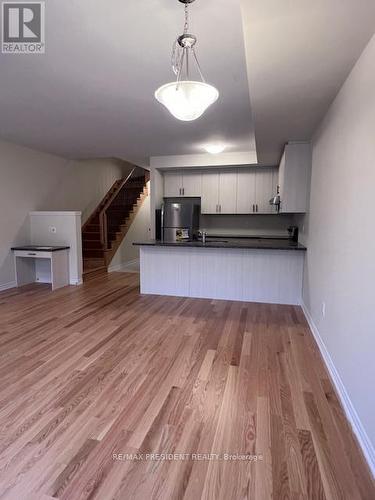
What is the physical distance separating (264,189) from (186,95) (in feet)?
14.6

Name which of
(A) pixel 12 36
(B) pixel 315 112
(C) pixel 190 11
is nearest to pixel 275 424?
(C) pixel 190 11

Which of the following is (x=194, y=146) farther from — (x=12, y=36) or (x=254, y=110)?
(x=12, y=36)

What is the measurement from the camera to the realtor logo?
174 cm

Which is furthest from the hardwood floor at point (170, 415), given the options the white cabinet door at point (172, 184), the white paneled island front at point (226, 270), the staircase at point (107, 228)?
the white cabinet door at point (172, 184)

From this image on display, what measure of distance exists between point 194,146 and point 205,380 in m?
3.90

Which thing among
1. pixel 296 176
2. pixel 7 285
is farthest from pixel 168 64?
pixel 7 285

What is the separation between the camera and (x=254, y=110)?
2.71m

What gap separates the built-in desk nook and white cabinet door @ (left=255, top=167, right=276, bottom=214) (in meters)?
3.98

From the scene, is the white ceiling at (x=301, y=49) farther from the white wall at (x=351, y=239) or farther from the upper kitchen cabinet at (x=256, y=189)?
the upper kitchen cabinet at (x=256, y=189)

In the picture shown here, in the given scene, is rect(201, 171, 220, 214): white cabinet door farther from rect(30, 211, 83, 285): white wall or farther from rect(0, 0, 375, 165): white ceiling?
rect(30, 211, 83, 285): white wall

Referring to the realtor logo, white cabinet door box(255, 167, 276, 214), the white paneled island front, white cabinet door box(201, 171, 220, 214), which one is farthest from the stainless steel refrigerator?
the realtor logo

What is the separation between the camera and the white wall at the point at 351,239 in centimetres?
160

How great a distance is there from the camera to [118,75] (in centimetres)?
239
